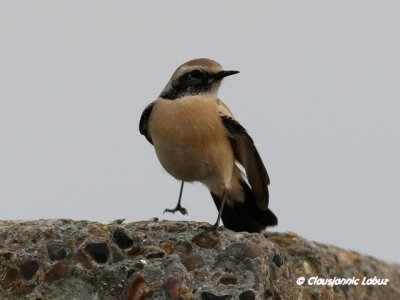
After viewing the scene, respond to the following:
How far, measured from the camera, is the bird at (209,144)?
7707 millimetres

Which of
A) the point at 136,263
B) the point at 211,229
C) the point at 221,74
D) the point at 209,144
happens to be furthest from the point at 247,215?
the point at 136,263

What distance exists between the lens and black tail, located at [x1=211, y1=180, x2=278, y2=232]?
317 inches

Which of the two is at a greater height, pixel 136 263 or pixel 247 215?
pixel 136 263

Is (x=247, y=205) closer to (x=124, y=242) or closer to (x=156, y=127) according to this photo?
(x=156, y=127)

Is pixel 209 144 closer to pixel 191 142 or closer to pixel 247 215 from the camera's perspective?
pixel 191 142

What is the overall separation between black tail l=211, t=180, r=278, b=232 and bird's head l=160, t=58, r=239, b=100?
1017 mm

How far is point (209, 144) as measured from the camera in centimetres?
773

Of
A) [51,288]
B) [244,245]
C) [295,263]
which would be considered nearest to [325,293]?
[295,263]

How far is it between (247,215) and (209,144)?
2.90 feet

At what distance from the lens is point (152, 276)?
4980 millimetres

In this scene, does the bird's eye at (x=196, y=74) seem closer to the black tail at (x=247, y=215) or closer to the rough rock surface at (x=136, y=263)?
the black tail at (x=247, y=215)

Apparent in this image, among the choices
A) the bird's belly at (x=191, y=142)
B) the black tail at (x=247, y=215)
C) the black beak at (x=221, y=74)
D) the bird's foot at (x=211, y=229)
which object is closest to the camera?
the bird's foot at (x=211, y=229)

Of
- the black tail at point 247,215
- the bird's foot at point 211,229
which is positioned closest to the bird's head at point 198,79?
the black tail at point 247,215

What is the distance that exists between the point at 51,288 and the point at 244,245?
1166 mm
